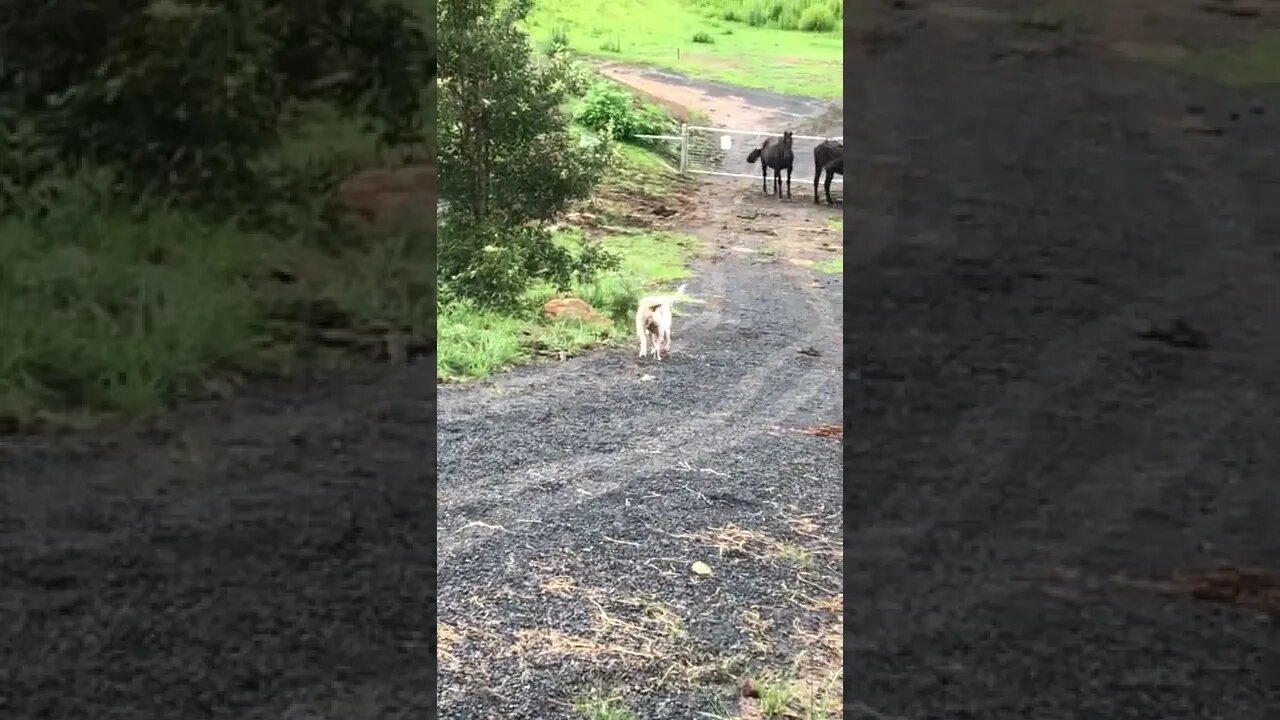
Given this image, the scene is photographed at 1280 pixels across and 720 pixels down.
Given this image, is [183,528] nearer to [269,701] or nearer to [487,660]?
[269,701]

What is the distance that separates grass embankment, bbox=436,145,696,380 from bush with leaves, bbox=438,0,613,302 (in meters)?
0.03

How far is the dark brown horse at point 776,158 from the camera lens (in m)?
2.19

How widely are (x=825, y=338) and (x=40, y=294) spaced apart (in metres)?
1.46

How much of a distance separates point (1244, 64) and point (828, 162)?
2.93 feet

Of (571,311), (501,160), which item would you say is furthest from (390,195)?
(571,311)

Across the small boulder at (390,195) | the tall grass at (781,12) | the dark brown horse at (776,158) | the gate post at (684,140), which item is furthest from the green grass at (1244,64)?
the small boulder at (390,195)

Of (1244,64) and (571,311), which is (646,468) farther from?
(1244,64)

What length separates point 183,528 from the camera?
2.06 metres

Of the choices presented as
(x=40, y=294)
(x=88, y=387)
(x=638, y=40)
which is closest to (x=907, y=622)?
(x=638, y=40)

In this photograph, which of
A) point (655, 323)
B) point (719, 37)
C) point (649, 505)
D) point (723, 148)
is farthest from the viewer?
point (719, 37)

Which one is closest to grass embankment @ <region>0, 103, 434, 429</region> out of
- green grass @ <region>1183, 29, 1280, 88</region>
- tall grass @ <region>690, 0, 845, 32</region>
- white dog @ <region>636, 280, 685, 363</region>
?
white dog @ <region>636, 280, 685, 363</region>

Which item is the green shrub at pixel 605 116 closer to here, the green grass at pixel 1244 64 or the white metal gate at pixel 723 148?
the white metal gate at pixel 723 148

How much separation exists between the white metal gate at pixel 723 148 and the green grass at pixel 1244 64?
79 cm

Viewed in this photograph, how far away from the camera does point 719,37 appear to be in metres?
2.36
